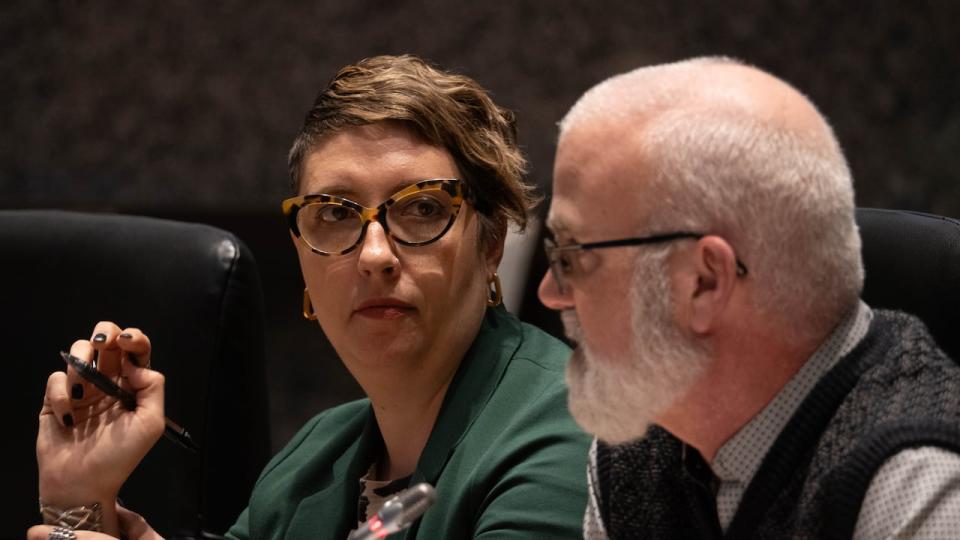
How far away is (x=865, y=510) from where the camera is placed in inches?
41.7

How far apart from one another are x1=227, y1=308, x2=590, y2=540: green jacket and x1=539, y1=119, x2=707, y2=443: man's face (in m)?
0.19

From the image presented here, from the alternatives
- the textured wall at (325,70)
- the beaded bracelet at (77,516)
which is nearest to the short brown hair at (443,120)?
the beaded bracelet at (77,516)

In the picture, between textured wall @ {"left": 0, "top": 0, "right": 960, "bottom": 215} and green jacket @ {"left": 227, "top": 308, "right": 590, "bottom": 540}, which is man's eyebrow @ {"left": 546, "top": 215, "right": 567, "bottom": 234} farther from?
textured wall @ {"left": 0, "top": 0, "right": 960, "bottom": 215}

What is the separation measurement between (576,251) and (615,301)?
2.4 inches

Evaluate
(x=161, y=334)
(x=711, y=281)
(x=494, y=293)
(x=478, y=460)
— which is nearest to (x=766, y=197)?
(x=711, y=281)

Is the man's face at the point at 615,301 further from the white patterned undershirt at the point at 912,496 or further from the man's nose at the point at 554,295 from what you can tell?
the white patterned undershirt at the point at 912,496

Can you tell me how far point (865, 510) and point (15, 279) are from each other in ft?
4.67

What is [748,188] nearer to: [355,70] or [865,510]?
[865,510]

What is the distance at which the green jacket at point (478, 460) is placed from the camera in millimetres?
1430

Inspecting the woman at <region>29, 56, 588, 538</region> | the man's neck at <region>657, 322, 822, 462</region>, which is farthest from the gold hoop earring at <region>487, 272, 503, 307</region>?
the man's neck at <region>657, 322, 822, 462</region>

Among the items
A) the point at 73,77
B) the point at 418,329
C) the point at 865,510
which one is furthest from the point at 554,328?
the point at 73,77

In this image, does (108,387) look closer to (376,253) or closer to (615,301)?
(376,253)

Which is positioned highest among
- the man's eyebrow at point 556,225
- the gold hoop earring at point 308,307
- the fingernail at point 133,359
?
the man's eyebrow at point 556,225

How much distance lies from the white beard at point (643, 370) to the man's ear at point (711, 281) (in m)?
0.02
